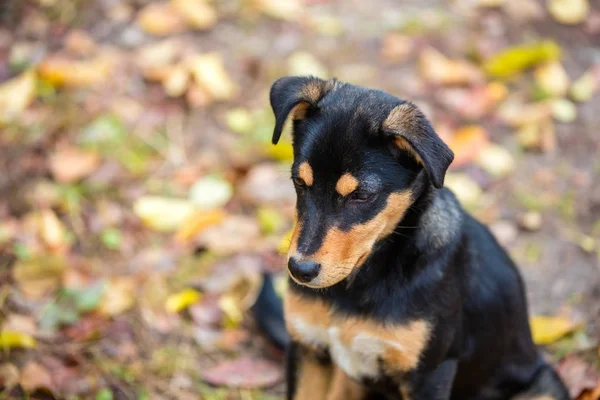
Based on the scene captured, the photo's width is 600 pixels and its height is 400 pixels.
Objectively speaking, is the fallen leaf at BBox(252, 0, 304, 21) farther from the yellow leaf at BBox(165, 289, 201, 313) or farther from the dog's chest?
the dog's chest

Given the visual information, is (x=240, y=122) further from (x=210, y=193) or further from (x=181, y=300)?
(x=181, y=300)

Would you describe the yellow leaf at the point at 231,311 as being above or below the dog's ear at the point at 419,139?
below

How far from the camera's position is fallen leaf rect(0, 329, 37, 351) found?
4176mm

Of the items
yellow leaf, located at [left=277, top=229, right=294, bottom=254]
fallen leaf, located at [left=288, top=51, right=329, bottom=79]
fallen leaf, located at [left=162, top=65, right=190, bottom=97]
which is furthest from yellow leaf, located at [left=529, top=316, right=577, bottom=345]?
fallen leaf, located at [left=162, top=65, right=190, bottom=97]

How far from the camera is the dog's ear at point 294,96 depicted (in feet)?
10.6

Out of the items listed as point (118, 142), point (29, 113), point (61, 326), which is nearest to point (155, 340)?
point (61, 326)

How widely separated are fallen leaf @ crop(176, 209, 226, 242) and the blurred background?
0.02 metres

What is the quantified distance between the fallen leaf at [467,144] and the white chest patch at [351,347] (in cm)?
263

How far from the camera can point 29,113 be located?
604 cm

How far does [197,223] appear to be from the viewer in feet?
17.2

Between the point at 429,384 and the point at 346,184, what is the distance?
1026mm

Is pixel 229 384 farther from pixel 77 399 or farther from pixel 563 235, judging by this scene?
pixel 563 235

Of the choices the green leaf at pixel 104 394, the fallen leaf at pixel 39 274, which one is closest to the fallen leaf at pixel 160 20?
the fallen leaf at pixel 39 274

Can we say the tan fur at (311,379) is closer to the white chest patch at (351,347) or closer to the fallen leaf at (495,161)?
the white chest patch at (351,347)
